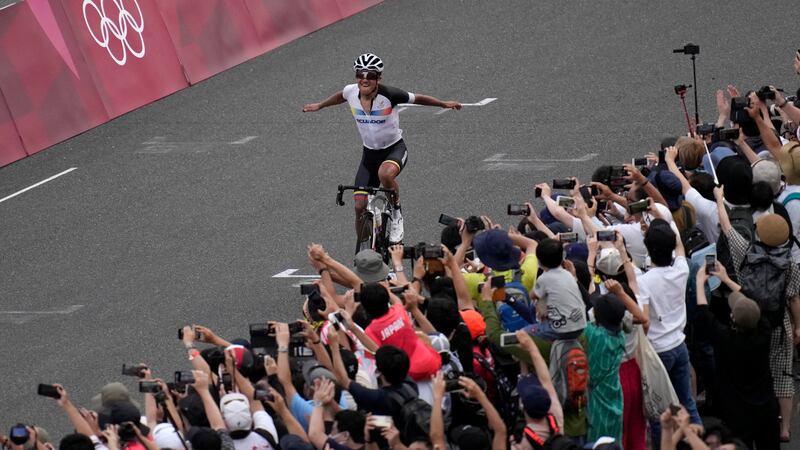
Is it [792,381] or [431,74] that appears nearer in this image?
[792,381]

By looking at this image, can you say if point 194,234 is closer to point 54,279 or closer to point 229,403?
point 54,279

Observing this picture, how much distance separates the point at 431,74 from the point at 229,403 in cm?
1478

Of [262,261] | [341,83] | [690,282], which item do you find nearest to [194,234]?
[262,261]

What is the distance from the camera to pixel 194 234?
18.5m

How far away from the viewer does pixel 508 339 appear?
34.2 ft

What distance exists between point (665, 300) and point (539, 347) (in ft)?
3.68

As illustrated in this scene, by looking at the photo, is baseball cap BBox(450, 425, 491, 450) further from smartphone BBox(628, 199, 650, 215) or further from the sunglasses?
the sunglasses

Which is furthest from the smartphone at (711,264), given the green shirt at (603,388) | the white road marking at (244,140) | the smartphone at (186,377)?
the white road marking at (244,140)

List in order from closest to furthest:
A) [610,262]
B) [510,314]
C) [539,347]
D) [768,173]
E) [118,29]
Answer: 1. [539,347]
2. [510,314]
3. [610,262]
4. [768,173]
5. [118,29]

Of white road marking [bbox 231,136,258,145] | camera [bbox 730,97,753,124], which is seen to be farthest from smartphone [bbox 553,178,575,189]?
white road marking [bbox 231,136,258,145]

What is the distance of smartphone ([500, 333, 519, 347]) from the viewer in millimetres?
10383

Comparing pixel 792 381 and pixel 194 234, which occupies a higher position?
pixel 194 234

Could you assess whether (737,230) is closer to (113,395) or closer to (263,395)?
(263,395)

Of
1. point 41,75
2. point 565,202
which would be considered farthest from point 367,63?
point 41,75
